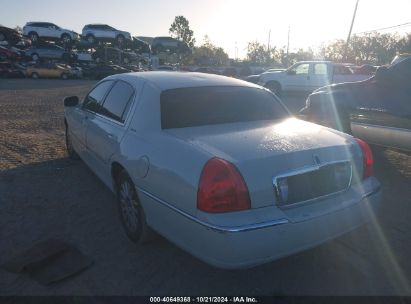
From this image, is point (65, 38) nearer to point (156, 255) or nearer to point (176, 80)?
point (176, 80)

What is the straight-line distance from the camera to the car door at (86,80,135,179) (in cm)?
370

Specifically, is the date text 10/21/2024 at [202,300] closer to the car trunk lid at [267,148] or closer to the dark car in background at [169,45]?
the car trunk lid at [267,148]

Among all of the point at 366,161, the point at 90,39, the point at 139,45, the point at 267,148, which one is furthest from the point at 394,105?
the point at 139,45

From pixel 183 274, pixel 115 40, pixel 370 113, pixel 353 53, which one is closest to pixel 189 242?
pixel 183 274

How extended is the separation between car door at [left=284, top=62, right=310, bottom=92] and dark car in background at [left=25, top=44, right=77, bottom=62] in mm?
26916

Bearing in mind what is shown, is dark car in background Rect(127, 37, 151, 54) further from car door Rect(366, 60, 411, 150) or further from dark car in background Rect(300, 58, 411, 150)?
car door Rect(366, 60, 411, 150)

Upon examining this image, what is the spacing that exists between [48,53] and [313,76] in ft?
92.7

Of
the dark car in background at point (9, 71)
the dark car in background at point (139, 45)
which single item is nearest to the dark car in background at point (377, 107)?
the dark car in background at point (9, 71)

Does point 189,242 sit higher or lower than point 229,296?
higher

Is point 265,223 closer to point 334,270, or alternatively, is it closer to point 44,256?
point 334,270

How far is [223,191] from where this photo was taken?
2463 millimetres

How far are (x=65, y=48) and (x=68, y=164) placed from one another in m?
36.6

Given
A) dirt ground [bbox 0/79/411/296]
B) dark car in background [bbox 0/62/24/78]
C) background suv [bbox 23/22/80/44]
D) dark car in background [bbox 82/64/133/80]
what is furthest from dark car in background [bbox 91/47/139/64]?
dirt ground [bbox 0/79/411/296]

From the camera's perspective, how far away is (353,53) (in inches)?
2763
